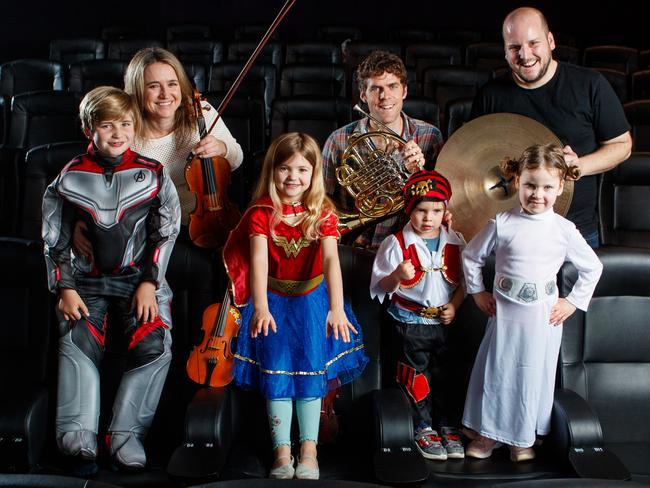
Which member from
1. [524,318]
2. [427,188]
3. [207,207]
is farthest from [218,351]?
[524,318]

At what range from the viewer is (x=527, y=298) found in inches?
75.6

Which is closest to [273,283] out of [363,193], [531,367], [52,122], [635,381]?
[363,193]

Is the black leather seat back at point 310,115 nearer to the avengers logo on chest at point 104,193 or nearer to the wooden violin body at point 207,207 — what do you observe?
the wooden violin body at point 207,207

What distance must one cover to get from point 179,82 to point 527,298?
1310 mm

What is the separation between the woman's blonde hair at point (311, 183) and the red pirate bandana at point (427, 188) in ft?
0.74

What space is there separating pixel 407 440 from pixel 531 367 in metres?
0.39

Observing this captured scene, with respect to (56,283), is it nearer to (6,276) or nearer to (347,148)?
(6,276)

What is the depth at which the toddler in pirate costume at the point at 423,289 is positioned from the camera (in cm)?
201

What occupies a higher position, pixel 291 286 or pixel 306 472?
pixel 291 286

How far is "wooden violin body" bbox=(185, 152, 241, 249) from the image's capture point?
2314 millimetres

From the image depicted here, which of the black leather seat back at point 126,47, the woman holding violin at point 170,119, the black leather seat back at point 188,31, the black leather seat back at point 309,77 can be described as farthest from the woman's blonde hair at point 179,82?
the black leather seat back at point 188,31

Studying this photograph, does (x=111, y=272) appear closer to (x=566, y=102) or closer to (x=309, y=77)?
(x=566, y=102)

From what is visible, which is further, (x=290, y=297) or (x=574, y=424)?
(x=290, y=297)

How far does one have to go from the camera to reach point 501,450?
2055mm
